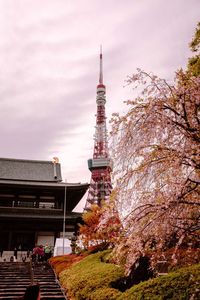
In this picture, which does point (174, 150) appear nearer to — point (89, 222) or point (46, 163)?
point (89, 222)

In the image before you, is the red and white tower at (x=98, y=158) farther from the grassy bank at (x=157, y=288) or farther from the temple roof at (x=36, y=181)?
the grassy bank at (x=157, y=288)

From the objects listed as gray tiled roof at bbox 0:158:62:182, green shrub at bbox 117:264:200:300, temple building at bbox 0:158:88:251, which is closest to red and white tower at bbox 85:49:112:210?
gray tiled roof at bbox 0:158:62:182

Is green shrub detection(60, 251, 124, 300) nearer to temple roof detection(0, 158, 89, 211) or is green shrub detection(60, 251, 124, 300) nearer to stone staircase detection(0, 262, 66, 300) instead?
stone staircase detection(0, 262, 66, 300)

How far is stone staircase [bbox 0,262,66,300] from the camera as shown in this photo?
12.9 metres

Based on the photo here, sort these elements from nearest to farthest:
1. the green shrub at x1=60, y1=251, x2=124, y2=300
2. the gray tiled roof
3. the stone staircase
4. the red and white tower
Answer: the green shrub at x1=60, y1=251, x2=124, y2=300 → the stone staircase → the gray tiled roof → the red and white tower

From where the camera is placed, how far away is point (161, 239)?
6.11 m

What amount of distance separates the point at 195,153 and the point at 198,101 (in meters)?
1.02

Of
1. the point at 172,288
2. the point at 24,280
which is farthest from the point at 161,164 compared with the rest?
the point at 24,280

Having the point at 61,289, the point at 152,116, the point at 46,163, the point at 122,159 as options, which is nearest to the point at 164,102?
the point at 152,116

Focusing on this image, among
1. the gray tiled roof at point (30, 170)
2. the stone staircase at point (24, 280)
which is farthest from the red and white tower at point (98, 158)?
the stone staircase at point (24, 280)

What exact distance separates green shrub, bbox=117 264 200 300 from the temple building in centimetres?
2124

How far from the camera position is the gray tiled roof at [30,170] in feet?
120

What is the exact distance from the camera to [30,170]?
38750 millimetres

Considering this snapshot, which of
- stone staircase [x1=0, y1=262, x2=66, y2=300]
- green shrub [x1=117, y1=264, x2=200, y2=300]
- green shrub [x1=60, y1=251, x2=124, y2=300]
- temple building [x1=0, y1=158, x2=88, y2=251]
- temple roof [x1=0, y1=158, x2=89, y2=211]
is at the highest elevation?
temple roof [x1=0, y1=158, x2=89, y2=211]
